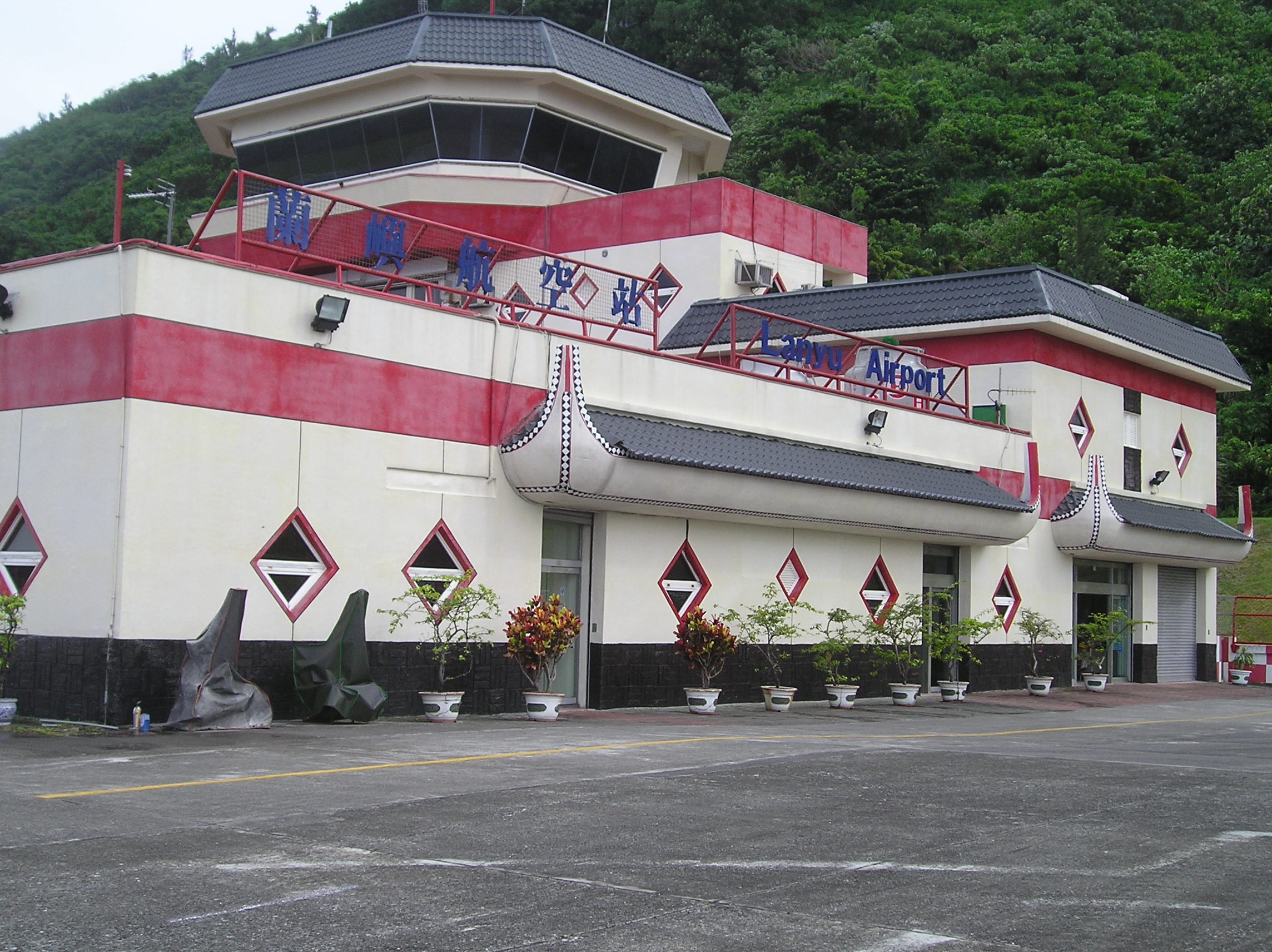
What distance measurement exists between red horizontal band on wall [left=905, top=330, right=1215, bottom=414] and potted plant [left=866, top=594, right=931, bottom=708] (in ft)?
18.9

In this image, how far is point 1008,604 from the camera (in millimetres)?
26000

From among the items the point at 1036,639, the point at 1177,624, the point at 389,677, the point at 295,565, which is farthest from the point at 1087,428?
the point at 295,565

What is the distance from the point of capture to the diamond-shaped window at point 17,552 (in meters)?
14.4

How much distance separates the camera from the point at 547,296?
92.1ft

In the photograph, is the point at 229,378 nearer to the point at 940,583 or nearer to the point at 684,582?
the point at 684,582

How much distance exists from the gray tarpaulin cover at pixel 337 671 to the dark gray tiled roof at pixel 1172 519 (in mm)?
17505

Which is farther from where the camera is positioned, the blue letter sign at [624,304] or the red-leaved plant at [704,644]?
the blue letter sign at [624,304]

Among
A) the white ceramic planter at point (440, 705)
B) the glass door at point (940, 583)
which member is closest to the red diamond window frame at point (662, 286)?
the glass door at point (940, 583)

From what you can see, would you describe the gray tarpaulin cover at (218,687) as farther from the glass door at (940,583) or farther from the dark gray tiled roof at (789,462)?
the glass door at (940,583)

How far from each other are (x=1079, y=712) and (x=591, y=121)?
16431 mm

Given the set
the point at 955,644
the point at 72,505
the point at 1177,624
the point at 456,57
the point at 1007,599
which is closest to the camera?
the point at 72,505

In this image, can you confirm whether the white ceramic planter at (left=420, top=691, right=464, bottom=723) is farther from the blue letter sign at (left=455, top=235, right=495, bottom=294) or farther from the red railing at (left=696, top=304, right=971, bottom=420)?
the red railing at (left=696, top=304, right=971, bottom=420)

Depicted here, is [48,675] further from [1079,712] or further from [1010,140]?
[1010,140]

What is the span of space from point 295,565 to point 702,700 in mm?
6251
